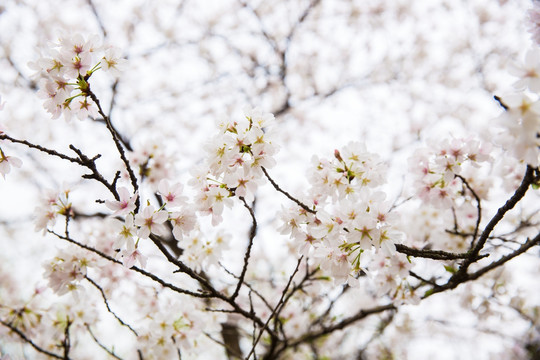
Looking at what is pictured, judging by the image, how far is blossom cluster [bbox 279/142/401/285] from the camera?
143 centimetres

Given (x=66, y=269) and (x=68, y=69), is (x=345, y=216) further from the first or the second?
(x=66, y=269)

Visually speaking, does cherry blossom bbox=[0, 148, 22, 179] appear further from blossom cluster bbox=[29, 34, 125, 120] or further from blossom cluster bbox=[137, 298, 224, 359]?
blossom cluster bbox=[137, 298, 224, 359]

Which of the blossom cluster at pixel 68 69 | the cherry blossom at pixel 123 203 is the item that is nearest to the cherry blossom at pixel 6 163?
the blossom cluster at pixel 68 69

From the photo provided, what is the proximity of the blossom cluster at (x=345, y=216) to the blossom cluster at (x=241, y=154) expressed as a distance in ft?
0.87

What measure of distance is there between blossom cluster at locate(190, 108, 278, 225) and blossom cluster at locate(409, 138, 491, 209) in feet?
2.98

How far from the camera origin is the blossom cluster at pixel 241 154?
59.0 inches

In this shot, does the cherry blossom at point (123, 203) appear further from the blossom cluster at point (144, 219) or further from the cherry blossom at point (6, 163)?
the cherry blossom at point (6, 163)

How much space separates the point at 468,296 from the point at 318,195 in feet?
5.91

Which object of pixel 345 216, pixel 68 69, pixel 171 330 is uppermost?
pixel 68 69

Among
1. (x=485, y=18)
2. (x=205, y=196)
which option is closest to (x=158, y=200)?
(x=205, y=196)

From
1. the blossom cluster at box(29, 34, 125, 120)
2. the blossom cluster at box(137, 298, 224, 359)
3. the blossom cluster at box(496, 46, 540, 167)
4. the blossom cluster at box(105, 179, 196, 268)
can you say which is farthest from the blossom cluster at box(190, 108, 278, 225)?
the blossom cluster at box(137, 298, 224, 359)

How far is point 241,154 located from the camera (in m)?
1.51

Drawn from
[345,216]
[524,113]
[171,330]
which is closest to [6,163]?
[171,330]

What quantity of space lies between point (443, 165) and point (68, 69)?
71.8 inches
